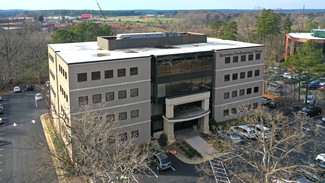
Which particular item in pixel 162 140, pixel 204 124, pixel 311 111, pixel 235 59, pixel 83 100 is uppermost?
pixel 235 59

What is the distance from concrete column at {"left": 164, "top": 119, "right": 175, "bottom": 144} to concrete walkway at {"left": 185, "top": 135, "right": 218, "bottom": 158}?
1987 mm

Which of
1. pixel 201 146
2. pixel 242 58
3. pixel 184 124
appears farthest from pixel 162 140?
pixel 242 58

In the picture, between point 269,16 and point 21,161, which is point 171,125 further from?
point 269,16

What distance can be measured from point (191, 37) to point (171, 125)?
1652 centimetres

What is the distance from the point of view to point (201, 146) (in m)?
38.2

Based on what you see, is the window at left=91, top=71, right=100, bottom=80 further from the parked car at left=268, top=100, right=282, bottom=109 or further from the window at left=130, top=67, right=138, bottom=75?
the parked car at left=268, top=100, right=282, bottom=109

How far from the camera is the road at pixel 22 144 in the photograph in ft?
103

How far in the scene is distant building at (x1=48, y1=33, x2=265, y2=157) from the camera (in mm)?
34000

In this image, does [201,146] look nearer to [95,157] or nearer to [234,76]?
[234,76]

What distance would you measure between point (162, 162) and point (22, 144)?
19.5 m

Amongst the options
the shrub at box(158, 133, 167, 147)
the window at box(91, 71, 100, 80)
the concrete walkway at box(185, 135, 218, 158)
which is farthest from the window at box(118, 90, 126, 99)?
the concrete walkway at box(185, 135, 218, 158)

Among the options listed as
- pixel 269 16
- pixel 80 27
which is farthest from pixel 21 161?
pixel 269 16

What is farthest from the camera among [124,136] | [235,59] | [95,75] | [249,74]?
[249,74]

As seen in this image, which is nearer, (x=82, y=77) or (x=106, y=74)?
(x=82, y=77)
